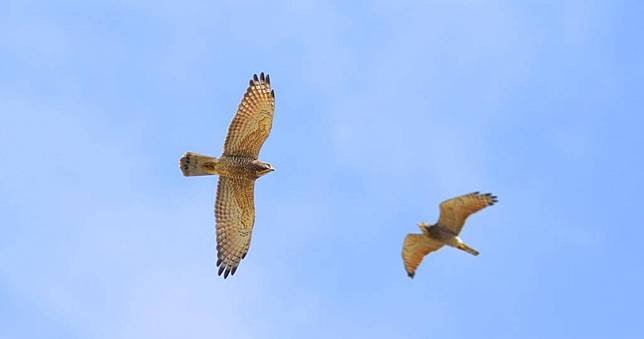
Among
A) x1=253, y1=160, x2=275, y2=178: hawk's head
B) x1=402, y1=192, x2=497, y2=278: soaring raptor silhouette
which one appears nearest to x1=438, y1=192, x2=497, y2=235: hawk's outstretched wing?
x1=402, y1=192, x2=497, y2=278: soaring raptor silhouette

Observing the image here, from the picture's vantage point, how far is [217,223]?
2091cm

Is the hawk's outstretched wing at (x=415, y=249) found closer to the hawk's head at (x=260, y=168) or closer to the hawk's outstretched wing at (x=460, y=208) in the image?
the hawk's outstretched wing at (x=460, y=208)

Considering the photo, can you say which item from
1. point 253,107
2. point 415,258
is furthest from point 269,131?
point 415,258

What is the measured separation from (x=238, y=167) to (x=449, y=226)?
4179mm

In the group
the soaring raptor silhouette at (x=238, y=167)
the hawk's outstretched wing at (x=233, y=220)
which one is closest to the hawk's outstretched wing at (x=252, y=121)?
the soaring raptor silhouette at (x=238, y=167)

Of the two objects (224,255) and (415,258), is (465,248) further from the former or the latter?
(224,255)

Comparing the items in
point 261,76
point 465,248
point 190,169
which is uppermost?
point 261,76

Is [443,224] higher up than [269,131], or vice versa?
[269,131]

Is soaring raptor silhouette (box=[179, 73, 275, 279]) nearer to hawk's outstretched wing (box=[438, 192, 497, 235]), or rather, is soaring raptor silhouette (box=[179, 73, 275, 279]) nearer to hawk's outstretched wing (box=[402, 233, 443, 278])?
hawk's outstretched wing (box=[402, 233, 443, 278])

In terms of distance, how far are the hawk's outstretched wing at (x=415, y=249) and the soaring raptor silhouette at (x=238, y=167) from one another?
3031 millimetres

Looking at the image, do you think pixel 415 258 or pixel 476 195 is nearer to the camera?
pixel 476 195

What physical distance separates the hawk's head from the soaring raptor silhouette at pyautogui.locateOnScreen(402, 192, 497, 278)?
3.00m

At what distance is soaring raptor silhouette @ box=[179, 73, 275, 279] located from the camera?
20.1m

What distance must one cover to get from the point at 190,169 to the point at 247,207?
1554mm
